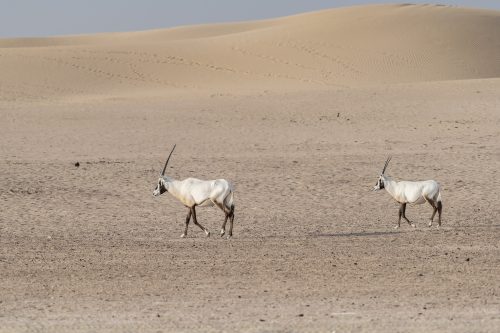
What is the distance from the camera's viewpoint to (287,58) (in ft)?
180

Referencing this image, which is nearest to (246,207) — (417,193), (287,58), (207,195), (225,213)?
(417,193)

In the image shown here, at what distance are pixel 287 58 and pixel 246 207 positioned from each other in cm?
3782

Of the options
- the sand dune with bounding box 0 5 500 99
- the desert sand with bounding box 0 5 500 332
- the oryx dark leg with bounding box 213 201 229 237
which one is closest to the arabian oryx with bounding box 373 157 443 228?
the desert sand with bounding box 0 5 500 332

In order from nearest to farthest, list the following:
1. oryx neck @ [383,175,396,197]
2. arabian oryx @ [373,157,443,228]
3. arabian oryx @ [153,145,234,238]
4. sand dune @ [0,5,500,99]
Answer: arabian oryx @ [153,145,234,238] < arabian oryx @ [373,157,443,228] < oryx neck @ [383,175,396,197] < sand dune @ [0,5,500,99]

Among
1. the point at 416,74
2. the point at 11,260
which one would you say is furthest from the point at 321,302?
the point at 416,74

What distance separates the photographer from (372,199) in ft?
61.6

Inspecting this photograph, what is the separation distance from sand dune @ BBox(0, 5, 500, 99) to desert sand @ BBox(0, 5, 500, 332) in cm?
36

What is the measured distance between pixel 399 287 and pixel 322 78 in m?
39.8

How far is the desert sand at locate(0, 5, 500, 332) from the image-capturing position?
9.15 meters

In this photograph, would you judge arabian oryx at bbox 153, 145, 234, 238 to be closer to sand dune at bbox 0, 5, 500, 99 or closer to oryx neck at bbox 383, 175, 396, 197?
oryx neck at bbox 383, 175, 396, 197

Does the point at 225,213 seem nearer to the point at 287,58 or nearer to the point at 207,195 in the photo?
the point at 207,195

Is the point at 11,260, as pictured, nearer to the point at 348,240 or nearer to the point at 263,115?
the point at 348,240

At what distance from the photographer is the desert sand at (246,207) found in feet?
30.0

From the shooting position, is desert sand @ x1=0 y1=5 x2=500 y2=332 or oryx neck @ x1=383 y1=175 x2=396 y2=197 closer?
desert sand @ x1=0 y1=5 x2=500 y2=332
